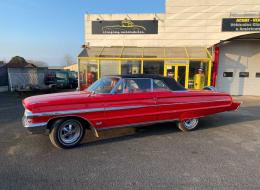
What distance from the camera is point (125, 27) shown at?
50.2 ft

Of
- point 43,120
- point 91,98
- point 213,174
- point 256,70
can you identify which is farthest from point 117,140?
point 256,70

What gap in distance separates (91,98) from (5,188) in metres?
2.35

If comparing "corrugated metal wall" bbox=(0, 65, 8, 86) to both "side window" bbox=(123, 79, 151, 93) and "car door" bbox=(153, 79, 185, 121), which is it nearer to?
"side window" bbox=(123, 79, 151, 93)

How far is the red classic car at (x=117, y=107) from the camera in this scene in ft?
14.7

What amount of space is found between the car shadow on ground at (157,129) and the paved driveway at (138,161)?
0.03 metres

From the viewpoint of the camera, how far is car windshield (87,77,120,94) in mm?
5117

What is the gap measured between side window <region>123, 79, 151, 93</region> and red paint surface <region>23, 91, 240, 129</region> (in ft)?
0.41

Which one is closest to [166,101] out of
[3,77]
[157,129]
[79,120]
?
[157,129]

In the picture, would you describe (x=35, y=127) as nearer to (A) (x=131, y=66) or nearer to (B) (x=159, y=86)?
(B) (x=159, y=86)

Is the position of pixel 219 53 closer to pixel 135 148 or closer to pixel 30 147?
pixel 135 148

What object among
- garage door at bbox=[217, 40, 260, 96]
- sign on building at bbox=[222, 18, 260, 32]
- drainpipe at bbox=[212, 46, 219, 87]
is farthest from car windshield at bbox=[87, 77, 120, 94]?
sign on building at bbox=[222, 18, 260, 32]

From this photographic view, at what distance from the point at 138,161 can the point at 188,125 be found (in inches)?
104

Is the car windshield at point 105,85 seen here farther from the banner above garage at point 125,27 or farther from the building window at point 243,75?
the building window at point 243,75

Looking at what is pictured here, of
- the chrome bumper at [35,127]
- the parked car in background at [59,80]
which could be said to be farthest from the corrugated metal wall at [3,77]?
the chrome bumper at [35,127]
